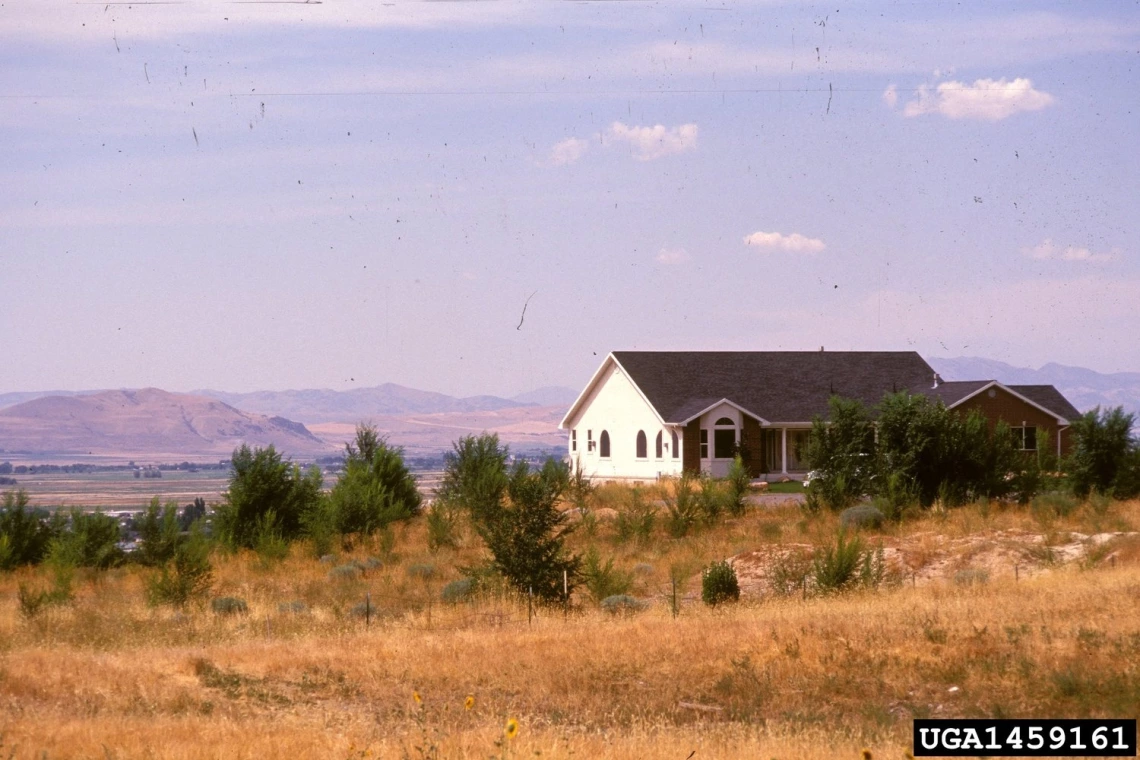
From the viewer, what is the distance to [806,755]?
10.5 meters

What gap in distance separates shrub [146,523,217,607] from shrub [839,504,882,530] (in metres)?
15.5

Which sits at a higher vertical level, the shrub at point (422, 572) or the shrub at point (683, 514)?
the shrub at point (683, 514)

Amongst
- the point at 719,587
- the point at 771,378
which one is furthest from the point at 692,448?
the point at 719,587

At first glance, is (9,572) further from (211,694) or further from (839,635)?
(839,635)

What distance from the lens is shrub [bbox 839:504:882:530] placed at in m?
32.6

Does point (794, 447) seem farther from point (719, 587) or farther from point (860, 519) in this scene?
point (719, 587)

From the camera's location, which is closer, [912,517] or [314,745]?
[314,745]

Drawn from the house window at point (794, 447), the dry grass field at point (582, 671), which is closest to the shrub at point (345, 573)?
the dry grass field at point (582, 671)

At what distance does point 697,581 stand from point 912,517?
9.26 metres

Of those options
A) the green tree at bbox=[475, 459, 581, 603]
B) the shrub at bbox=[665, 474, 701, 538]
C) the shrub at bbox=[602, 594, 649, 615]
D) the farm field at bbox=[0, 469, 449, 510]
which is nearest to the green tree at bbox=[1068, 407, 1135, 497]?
the shrub at bbox=[665, 474, 701, 538]

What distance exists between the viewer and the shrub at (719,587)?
2216 centimetres

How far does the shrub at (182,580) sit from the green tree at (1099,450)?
25.7 metres

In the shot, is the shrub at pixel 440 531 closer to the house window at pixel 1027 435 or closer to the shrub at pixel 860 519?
the shrub at pixel 860 519

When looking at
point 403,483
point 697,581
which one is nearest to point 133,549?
point 403,483
